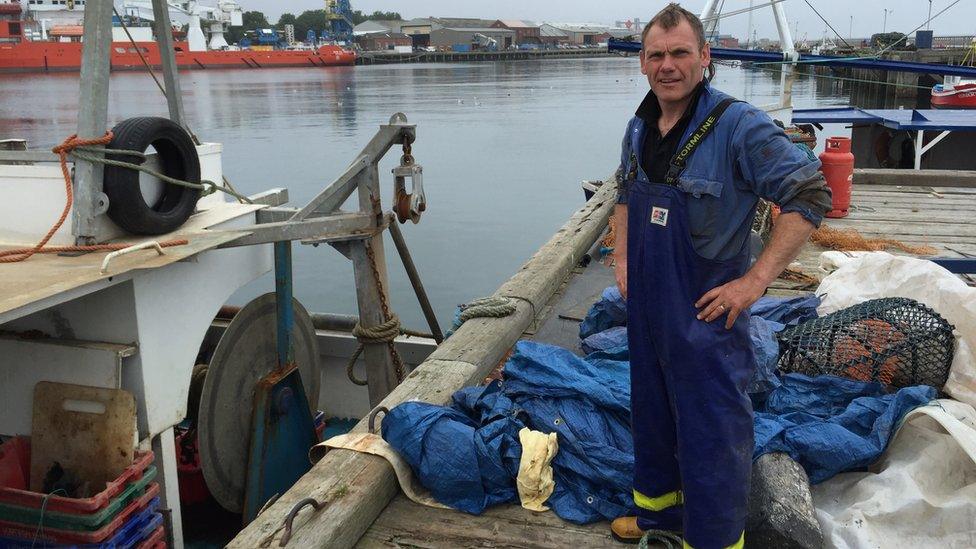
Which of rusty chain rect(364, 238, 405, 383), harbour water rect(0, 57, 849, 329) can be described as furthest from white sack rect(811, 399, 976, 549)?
harbour water rect(0, 57, 849, 329)

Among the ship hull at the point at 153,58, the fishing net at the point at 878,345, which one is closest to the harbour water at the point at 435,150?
the fishing net at the point at 878,345

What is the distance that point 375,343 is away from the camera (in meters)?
6.19

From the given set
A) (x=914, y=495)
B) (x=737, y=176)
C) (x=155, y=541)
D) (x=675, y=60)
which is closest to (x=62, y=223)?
(x=155, y=541)

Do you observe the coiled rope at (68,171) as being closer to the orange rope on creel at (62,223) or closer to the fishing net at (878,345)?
the orange rope on creel at (62,223)

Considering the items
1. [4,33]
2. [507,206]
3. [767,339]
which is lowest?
[507,206]

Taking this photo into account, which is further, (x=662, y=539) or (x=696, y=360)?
(x=662, y=539)

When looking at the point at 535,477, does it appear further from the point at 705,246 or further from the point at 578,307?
the point at 578,307

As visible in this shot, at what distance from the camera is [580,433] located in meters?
3.46

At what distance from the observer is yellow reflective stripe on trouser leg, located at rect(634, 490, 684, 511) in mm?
A: 2912

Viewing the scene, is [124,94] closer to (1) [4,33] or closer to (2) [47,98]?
(2) [47,98]

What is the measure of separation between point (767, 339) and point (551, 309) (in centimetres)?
210

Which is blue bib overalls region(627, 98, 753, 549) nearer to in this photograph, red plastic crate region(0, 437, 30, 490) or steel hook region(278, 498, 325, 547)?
steel hook region(278, 498, 325, 547)

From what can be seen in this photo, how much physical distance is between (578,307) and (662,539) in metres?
3.10

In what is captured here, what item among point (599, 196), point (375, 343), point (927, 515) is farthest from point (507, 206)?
point (927, 515)
